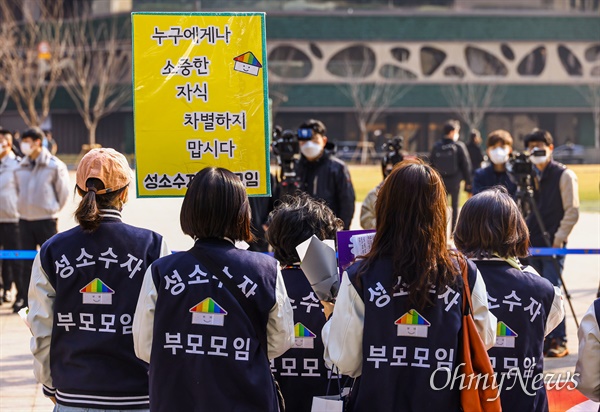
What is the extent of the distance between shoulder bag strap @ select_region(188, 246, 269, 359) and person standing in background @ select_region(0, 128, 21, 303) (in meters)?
7.58

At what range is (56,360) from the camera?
13.7 feet

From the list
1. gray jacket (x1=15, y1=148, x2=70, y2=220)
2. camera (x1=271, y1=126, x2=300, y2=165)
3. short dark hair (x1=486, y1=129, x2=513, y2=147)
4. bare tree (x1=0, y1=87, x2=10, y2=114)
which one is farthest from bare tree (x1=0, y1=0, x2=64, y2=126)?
short dark hair (x1=486, y1=129, x2=513, y2=147)

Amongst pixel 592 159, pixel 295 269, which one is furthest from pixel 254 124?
pixel 592 159

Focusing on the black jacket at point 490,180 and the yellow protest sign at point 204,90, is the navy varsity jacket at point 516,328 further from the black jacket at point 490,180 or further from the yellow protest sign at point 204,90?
the black jacket at point 490,180

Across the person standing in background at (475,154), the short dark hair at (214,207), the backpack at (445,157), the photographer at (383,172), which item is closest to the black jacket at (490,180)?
the photographer at (383,172)

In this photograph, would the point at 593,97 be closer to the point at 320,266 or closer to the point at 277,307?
the point at 320,266

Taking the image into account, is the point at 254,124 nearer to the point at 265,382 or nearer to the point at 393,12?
the point at 265,382

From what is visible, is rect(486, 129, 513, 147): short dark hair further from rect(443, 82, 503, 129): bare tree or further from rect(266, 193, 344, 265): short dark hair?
rect(443, 82, 503, 129): bare tree

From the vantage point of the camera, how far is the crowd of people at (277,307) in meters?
3.68

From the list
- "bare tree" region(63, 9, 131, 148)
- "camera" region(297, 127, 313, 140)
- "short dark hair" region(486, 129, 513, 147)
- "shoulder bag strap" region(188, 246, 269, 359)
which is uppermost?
"bare tree" region(63, 9, 131, 148)

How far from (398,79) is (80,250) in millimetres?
52667

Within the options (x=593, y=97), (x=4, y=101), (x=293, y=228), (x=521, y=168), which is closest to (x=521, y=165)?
(x=521, y=168)

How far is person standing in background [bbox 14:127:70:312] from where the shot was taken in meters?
10.8

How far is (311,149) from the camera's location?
30.9 ft
